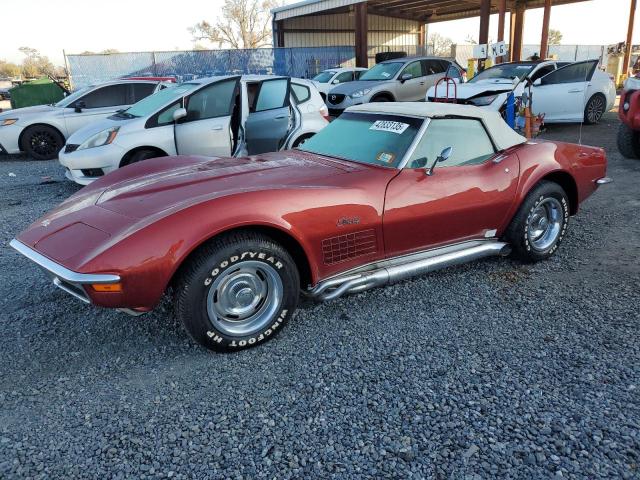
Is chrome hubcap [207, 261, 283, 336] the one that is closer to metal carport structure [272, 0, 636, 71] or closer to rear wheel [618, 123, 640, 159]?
rear wheel [618, 123, 640, 159]

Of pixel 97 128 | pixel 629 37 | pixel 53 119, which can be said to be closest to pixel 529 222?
pixel 97 128

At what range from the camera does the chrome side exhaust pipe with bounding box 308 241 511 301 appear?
10.5ft

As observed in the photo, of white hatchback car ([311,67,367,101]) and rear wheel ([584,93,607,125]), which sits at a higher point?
white hatchback car ([311,67,367,101])

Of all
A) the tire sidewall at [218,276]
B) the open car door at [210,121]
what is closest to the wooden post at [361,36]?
the open car door at [210,121]

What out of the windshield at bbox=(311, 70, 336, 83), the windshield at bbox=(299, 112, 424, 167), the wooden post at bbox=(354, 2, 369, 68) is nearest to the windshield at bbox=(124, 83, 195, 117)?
the windshield at bbox=(299, 112, 424, 167)

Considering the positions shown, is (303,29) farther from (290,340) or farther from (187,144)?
(290,340)

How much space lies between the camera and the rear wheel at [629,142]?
316 inches

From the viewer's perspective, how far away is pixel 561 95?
430 inches

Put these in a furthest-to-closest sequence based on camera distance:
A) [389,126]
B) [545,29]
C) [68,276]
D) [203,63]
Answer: [545,29] < [203,63] < [389,126] < [68,276]

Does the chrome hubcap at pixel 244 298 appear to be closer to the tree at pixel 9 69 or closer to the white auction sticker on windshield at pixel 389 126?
the white auction sticker on windshield at pixel 389 126

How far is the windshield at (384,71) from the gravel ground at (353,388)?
405 inches

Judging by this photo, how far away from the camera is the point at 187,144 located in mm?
6602

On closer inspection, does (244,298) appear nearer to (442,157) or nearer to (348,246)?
(348,246)

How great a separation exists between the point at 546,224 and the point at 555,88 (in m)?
7.97
